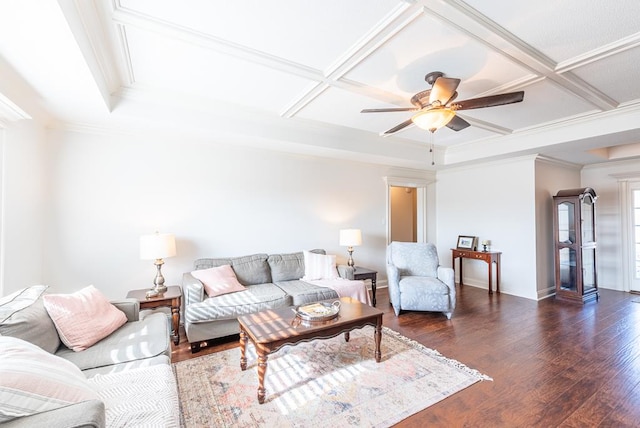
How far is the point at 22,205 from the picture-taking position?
253 centimetres

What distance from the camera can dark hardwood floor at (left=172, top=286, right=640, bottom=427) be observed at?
1.88m

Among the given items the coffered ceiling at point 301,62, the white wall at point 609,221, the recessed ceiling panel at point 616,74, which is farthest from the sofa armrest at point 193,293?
the white wall at point 609,221

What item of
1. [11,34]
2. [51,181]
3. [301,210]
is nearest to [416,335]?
[301,210]

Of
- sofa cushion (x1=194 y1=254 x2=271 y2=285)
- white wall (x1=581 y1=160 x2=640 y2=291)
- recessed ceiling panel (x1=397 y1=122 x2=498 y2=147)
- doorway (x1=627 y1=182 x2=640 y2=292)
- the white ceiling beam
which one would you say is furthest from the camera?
white wall (x1=581 y1=160 x2=640 y2=291)

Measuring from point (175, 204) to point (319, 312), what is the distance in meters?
2.34

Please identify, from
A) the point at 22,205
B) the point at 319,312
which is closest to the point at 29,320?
the point at 22,205

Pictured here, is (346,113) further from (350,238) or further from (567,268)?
(567,268)

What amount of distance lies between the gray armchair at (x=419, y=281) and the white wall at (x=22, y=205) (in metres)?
3.92

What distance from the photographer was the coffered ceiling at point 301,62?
174cm

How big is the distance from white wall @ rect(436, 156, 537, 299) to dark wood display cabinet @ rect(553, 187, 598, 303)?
0.53m

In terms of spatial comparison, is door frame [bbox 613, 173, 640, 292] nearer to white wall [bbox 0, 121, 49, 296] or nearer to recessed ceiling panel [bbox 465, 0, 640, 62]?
recessed ceiling panel [bbox 465, 0, 640, 62]

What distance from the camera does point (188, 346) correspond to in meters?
2.91

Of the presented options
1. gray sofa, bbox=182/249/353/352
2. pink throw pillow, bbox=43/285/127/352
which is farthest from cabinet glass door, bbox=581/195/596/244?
pink throw pillow, bbox=43/285/127/352

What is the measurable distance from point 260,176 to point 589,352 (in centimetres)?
421
